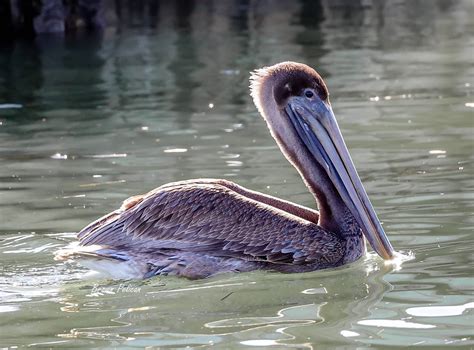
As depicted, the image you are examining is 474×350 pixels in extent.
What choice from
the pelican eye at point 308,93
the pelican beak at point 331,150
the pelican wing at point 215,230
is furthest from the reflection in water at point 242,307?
the pelican eye at point 308,93

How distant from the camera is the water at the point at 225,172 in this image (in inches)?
208

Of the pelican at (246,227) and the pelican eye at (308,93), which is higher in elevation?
the pelican eye at (308,93)

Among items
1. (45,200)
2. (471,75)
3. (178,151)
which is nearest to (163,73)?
(471,75)

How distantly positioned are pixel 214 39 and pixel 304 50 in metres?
2.90

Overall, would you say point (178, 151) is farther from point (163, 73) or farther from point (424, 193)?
point (163, 73)

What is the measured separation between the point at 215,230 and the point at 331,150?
0.82 meters

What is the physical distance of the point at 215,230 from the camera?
625cm

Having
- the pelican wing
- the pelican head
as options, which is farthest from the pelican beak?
the pelican wing

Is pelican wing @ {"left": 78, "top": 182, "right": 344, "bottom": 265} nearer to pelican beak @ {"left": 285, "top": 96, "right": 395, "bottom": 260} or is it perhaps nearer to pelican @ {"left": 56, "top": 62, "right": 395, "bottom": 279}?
pelican @ {"left": 56, "top": 62, "right": 395, "bottom": 279}

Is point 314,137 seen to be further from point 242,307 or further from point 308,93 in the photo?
point 242,307

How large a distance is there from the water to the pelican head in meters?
0.35

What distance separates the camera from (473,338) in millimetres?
4898

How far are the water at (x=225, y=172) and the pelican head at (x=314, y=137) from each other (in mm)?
351

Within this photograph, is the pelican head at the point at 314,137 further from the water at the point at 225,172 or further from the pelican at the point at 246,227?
the water at the point at 225,172
